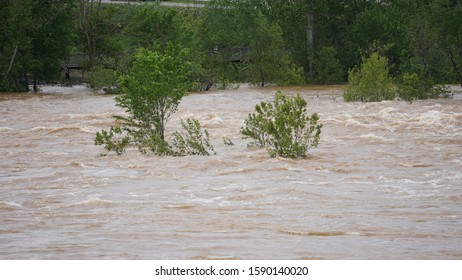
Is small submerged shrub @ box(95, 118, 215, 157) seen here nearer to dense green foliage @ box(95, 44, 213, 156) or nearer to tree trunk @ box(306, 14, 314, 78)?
dense green foliage @ box(95, 44, 213, 156)

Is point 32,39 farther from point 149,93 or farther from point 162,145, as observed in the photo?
point 162,145

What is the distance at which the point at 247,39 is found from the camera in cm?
5109

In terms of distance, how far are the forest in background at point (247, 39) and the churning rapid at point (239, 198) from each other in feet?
53.5

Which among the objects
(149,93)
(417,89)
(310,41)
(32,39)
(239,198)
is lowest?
(239,198)

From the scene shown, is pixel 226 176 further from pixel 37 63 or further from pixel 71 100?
pixel 37 63

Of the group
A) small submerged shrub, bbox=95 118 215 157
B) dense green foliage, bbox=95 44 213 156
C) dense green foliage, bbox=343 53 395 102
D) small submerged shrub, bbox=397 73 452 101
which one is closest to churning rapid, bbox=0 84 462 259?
small submerged shrub, bbox=95 118 215 157

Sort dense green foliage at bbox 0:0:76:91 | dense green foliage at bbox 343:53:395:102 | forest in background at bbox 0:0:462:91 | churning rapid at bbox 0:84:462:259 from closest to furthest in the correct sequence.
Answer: churning rapid at bbox 0:84:462:259 < dense green foliage at bbox 343:53:395:102 < forest in background at bbox 0:0:462:91 < dense green foliage at bbox 0:0:76:91

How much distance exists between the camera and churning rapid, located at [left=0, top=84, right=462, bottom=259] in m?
8.41

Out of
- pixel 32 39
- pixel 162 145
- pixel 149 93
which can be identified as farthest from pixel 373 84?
pixel 32 39

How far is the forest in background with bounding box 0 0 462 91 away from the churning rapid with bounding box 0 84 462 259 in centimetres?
1630

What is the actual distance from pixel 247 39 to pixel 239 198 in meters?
40.1

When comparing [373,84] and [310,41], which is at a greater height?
[310,41]

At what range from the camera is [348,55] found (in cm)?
4925
